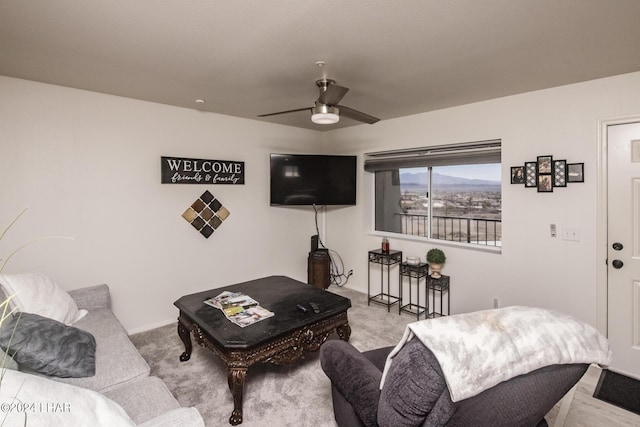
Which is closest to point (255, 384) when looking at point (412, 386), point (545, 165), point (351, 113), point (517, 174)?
point (412, 386)

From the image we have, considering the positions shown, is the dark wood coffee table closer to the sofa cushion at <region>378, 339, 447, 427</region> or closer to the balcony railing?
the sofa cushion at <region>378, 339, 447, 427</region>

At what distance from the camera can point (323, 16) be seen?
167cm

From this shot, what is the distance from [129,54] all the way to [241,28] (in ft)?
2.96

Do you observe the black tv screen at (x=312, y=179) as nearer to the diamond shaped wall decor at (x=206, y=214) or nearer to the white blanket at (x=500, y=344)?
the diamond shaped wall decor at (x=206, y=214)

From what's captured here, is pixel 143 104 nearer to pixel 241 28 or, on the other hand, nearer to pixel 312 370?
pixel 241 28

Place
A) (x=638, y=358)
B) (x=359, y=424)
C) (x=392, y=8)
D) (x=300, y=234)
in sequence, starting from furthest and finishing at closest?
(x=300, y=234) → (x=638, y=358) → (x=392, y=8) → (x=359, y=424)

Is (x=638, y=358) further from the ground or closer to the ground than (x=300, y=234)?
closer to the ground

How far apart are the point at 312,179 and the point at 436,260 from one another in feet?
6.13

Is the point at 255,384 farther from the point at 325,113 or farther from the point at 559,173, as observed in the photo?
the point at 559,173

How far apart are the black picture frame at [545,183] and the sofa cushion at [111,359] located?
3.45m

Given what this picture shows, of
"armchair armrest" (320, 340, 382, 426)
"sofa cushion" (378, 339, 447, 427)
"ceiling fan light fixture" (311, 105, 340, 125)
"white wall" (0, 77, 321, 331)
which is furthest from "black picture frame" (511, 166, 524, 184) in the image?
"white wall" (0, 77, 321, 331)

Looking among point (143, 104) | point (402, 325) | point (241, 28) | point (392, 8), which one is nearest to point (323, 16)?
point (392, 8)

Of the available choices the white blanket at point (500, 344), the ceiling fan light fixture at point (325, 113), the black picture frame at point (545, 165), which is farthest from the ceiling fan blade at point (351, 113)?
the white blanket at point (500, 344)

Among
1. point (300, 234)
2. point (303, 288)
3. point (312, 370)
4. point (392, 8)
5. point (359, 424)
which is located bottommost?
point (312, 370)
